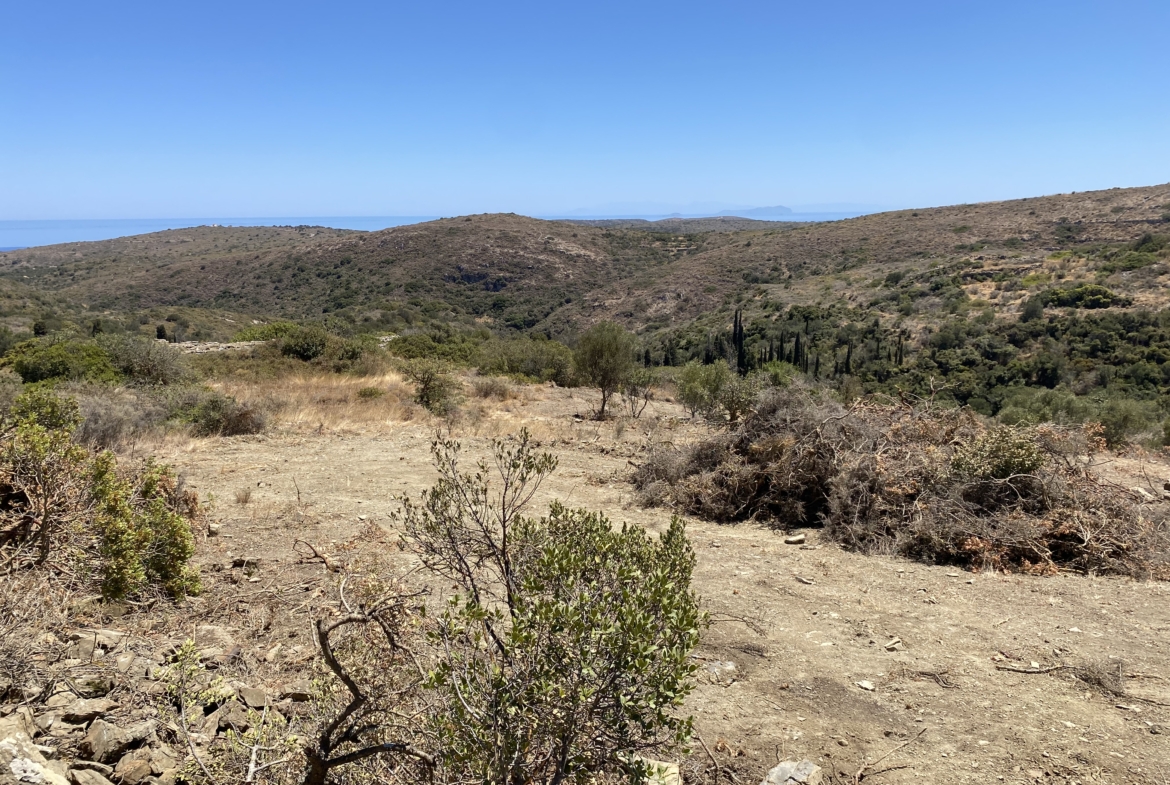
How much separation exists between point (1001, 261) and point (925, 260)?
23.9ft

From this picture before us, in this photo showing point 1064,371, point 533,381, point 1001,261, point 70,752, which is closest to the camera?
point 70,752

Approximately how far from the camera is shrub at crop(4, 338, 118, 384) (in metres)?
13.3

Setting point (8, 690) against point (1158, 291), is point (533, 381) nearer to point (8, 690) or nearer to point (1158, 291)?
point (8, 690)

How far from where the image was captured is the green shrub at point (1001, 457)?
7.01m

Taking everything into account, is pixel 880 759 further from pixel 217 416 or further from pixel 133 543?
pixel 217 416

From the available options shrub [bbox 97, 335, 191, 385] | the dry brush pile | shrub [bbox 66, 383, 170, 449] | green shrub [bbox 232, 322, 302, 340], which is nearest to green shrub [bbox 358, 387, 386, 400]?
shrub [bbox 97, 335, 191, 385]

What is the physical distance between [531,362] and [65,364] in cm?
1416

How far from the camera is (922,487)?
7258mm

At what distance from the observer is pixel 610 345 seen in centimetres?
1712

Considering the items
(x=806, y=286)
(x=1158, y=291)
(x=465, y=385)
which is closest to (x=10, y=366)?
(x=465, y=385)

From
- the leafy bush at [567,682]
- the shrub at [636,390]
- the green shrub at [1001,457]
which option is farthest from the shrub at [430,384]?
the leafy bush at [567,682]

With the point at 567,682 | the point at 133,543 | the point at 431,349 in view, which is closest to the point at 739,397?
the point at 133,543

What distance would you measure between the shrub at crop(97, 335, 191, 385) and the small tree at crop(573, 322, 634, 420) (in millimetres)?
9994

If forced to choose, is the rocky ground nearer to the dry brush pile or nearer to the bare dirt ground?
the bare dirt ground
